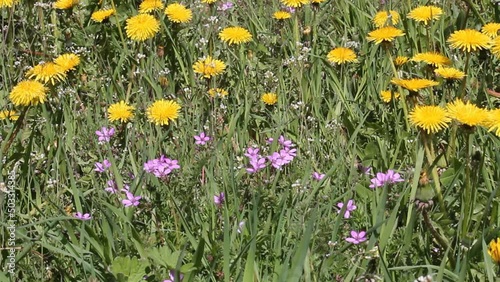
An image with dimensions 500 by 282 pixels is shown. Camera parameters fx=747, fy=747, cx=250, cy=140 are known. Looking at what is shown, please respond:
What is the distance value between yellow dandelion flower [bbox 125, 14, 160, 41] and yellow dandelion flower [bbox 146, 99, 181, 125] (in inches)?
18.6

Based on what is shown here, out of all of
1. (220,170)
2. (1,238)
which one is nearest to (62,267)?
(1,238)

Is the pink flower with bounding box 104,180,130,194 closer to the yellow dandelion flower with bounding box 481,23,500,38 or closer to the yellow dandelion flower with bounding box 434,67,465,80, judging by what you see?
the yellow dandelion flower with bounding box 434,67,465,80

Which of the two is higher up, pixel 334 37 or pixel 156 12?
pixel 156 12

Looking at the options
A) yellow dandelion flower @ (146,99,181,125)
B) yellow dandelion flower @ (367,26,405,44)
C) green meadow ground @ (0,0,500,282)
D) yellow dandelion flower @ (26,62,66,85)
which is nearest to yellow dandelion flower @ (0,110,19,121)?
green meadow ground @ (0,0,500,282)

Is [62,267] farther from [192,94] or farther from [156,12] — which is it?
[156,12]

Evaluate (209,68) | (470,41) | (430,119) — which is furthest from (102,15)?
(430,119)

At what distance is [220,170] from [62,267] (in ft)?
1.74

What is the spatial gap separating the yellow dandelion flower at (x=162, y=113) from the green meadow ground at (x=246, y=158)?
0.20 ft

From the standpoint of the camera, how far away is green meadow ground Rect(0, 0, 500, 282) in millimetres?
1627

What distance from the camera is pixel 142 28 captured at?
2.62 m

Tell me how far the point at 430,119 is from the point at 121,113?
96cm

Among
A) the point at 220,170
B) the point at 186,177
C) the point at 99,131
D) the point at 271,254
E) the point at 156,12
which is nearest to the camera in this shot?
the point at 271,254

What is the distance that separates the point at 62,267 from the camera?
172 cm

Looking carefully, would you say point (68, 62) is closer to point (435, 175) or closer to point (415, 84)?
point (415, 84)
